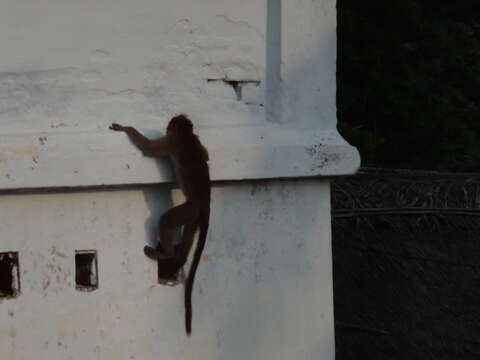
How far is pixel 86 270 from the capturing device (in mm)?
3785

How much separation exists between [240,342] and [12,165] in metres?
1.27

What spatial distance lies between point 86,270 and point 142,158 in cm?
53

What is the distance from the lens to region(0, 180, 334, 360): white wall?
145 inches

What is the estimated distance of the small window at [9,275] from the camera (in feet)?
12.1

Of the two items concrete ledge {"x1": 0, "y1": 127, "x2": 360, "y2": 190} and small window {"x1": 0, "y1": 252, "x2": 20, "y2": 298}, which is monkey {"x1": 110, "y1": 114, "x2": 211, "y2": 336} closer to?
concrete ledge {"x1": 0, "y1": 127, "x2": 360, "y2": 190}

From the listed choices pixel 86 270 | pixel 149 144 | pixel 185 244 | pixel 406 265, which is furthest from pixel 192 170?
pixel 406 265

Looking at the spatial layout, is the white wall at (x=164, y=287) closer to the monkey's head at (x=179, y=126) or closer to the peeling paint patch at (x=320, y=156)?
the peeling paint patch at (x=320, y=156)

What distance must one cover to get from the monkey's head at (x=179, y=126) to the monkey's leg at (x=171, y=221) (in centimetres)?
30

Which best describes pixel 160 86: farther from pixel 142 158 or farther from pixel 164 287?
pixel 164 287

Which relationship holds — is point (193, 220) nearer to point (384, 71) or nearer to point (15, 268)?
point (15, 268)

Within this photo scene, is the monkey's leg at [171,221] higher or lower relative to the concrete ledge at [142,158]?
lower

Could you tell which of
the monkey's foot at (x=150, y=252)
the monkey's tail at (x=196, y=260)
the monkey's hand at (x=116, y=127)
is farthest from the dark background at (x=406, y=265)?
the monkey's hand at (x=116, y=127)

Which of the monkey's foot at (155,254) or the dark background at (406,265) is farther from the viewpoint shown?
the dark background at (406,265)

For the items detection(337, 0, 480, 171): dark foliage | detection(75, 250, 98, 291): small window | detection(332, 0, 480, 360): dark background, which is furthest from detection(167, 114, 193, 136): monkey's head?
detection(337, 0, 480, 171): dark foliage
